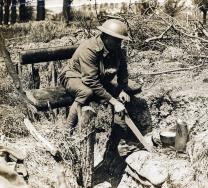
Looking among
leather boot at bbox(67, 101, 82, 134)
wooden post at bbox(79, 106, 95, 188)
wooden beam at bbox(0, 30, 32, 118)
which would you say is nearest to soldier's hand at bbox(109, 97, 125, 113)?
wooden post at bbox(79, 106, 95, 188)

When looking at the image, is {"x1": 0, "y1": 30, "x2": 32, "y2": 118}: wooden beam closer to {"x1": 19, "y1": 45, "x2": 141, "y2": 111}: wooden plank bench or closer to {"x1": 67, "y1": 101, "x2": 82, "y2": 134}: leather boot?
{"x1": 19, "y1": 45, "x2": 141, "y2": 111}: wooden plank bench

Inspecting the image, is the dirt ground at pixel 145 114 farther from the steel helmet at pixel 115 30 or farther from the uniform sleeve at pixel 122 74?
the steel helmet at pixel 115 30

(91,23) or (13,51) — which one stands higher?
(91,23)

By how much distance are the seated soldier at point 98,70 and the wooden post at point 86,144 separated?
289 mm

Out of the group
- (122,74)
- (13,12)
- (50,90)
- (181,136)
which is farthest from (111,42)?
(13,12)

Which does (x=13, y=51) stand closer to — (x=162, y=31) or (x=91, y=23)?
(x=91, y=23)

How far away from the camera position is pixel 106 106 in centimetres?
602

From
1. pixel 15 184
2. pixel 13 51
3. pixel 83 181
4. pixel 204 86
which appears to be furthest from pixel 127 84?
pixel 13 51

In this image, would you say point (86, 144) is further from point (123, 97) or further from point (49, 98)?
point (49, 98)

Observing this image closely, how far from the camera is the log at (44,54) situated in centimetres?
558

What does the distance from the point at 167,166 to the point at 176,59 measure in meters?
3.22

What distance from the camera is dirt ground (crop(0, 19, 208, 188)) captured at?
13.2 ft

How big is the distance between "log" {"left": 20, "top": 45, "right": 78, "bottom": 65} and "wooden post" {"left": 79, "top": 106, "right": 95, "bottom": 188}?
1482 millimetres

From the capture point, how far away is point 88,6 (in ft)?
22.0
